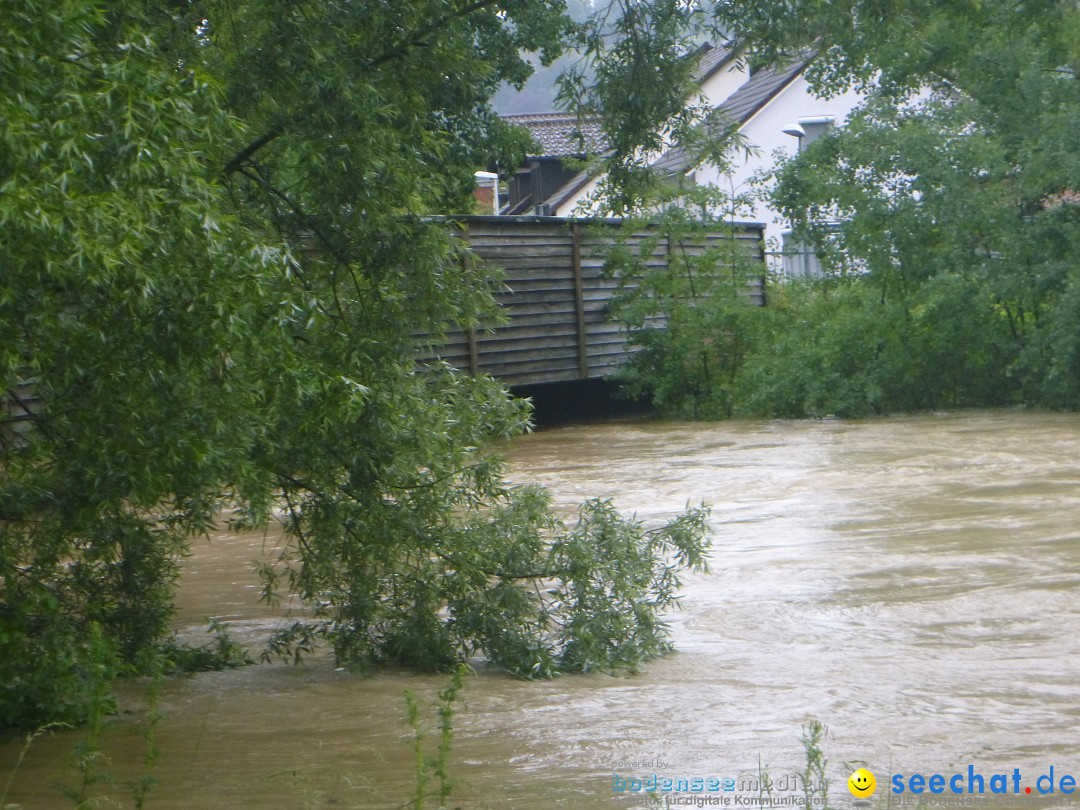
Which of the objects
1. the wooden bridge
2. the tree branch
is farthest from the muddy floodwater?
the wooden bridge

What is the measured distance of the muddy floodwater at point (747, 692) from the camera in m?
4.61

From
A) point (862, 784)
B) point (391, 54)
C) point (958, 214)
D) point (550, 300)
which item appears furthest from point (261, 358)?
point (958, 214)

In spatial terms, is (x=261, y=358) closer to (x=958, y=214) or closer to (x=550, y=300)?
(x=550, y=300)

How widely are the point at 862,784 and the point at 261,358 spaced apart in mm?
2425

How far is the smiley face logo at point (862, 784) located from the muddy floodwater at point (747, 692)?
45 millimetres

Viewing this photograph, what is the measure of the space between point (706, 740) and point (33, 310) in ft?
9.33

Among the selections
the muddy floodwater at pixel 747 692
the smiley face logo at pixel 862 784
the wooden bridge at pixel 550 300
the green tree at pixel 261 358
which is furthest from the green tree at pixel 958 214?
the smiley face logo at pixel 862 784

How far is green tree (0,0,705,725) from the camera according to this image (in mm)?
3975

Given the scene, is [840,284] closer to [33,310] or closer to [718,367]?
[718,367]

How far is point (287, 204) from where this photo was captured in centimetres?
622

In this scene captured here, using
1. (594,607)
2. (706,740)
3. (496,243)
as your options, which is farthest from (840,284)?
(706,740)

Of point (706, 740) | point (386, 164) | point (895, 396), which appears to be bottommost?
point (706, 740)

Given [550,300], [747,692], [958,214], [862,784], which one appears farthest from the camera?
[550,300]

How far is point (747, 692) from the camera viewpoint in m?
5.81
